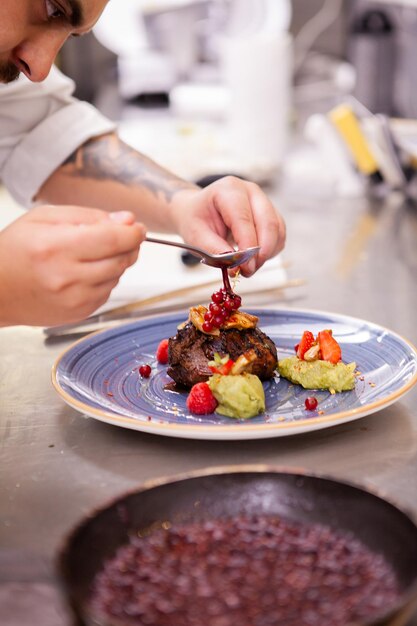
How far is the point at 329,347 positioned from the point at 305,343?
45mm

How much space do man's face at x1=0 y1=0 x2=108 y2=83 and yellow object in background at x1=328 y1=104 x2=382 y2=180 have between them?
4.95 ft

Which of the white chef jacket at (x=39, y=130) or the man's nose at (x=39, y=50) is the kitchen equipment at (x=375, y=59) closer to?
the white chef jacket at (x=39, y=130)

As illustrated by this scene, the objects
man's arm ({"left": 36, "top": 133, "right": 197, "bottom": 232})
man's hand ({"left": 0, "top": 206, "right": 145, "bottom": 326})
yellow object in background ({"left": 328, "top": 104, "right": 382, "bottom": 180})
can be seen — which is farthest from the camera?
yellow object in background ({"left": 328, "top": 104, "right": 382, "bottom": 180})

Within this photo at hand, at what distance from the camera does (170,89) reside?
468 cm

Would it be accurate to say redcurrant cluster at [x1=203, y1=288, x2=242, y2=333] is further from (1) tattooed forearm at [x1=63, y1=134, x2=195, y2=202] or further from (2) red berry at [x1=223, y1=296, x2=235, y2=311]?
(1) tattooed forearm at [x1=63, y1=134, x2=195, y2=202]

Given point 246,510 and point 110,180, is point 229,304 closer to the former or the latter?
point 246,510

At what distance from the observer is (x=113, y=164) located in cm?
194

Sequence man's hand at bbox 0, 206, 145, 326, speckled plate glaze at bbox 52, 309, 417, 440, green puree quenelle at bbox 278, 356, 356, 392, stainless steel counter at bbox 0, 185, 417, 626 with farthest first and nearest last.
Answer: green puree quenelle at bbox 278, 356, 356, 392
speckled plate glaze at bbox 52, 309, 417, 440
man's hand at bbox 0, 206, 145, 326
stainless steel counter at bbox 0, 185, 417, 626

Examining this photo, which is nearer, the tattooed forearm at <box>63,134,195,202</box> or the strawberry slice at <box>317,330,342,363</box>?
the strawberry slice at <box>317,330,342,363</box>

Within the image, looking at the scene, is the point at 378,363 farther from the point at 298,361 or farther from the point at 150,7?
the point at 150,7

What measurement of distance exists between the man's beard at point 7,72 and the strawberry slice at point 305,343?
64cm

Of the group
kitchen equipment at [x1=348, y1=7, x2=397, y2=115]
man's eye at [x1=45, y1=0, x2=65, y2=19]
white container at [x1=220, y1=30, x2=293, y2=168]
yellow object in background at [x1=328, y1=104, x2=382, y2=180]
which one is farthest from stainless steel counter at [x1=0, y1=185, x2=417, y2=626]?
kitchen equipment at [x1=348, y1=7, x2=397, y2=115]

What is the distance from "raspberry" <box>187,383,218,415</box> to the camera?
1.21m

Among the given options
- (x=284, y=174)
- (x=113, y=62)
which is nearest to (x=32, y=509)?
(x=284, y=174)
